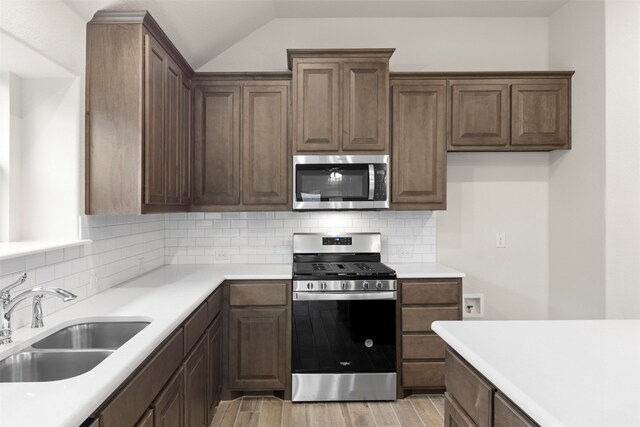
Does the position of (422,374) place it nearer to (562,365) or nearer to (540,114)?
(562,365)

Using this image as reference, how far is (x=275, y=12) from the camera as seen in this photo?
136 inches

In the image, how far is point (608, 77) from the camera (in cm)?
289

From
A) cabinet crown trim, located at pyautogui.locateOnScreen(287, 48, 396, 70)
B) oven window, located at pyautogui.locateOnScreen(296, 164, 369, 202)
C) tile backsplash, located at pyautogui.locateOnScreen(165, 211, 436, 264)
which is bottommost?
tile backsplash, located at pyautogui.locateOnScreen(165, 211, 436, 264)

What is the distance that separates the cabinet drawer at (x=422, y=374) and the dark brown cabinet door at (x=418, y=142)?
1.19 metres

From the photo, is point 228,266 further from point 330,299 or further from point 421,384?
point 421,384

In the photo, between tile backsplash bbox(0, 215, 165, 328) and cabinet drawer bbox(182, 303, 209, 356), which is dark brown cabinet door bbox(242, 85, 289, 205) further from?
cabinet drawer bbox(182, 303, 209, 356)

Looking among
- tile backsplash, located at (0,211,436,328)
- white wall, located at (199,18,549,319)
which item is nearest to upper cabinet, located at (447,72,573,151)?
white wall, located at (199,18,549,319)

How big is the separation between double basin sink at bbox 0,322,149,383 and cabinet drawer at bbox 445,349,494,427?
3.90 feet

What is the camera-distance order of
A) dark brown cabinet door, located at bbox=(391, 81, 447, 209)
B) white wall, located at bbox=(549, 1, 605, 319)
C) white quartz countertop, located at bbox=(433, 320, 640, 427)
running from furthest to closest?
1. dark brown cabinet door, located at bbox=(391, 81, 447, 209)
2. white wall, located at bbox=(549, 1, 605, 319)
3. white quartz countertop, located at bbox=(433, 320, 640, 427)

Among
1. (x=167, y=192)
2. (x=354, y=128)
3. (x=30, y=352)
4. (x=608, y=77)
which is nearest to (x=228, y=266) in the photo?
(x=167, y=192)

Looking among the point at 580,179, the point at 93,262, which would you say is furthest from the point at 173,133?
the point at 580,179

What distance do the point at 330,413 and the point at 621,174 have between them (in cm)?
251

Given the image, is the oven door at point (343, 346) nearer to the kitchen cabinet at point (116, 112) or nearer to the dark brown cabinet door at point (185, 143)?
the dark brown cabinet door at point (185, 143)

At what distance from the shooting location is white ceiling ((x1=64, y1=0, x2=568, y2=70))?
9.19 feet
